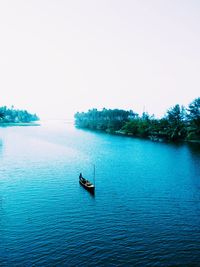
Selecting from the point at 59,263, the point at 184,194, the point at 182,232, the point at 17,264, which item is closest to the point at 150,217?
the point at 182,232

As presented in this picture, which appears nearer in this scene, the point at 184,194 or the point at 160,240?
the point at 160,240

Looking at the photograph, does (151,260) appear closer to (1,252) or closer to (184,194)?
(1,252)

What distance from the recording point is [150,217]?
1598 inches

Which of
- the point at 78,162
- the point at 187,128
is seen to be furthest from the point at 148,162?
the point at 187,128

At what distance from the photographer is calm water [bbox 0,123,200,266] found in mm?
29781

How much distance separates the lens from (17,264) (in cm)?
2741

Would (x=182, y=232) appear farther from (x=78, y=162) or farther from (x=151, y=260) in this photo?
(x=78, y=162)

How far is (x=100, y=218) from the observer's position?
130 ft

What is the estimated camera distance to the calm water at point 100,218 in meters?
29.8

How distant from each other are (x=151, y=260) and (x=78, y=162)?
57555mm

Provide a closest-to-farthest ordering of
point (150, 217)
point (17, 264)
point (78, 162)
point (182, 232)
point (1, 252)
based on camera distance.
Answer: point (17, 264) → point (1, 252) → point (182, 232) → point (150, 217) → point (78, 162)

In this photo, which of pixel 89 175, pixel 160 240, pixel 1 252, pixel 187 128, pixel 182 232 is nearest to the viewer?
pixel 1 252

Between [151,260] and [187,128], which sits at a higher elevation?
[187,128]

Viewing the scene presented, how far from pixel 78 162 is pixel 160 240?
176 feet
